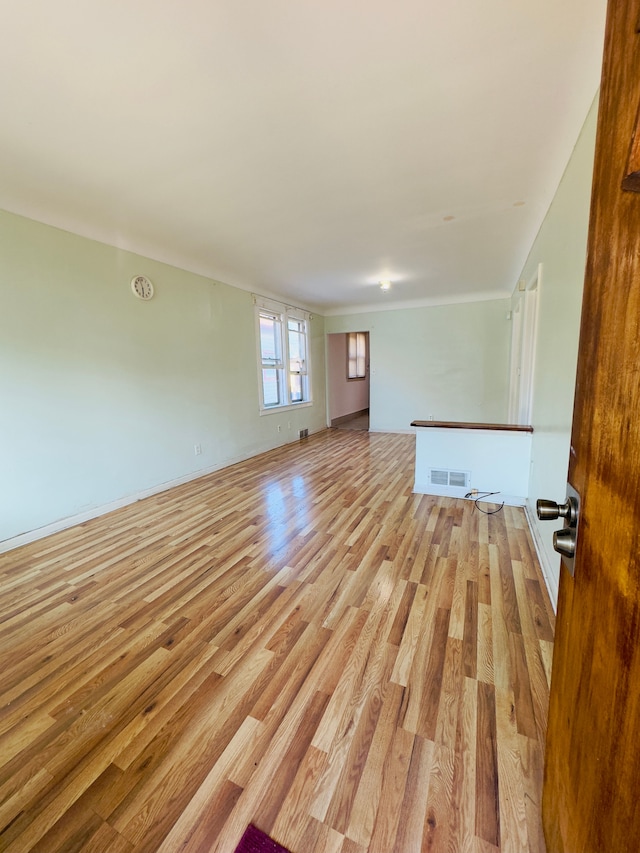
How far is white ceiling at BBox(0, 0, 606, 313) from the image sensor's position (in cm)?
127

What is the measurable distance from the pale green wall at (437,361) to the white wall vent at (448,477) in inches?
125

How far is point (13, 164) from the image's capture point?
6.76 feet

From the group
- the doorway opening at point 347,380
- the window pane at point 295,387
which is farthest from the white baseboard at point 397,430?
the window pane at point 295,387

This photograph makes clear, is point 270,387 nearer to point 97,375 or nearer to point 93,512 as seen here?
point 97,375

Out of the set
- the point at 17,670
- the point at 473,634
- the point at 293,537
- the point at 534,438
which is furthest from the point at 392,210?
the point at 17,670

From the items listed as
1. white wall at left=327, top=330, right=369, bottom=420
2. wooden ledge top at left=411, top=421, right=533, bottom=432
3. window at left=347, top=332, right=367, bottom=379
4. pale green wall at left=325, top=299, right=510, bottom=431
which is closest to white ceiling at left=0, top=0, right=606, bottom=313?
wooden ledge top at left=411, top=421, right=533, bottom=432

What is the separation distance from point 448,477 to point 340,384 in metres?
5.04

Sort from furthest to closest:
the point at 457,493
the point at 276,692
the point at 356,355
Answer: the point at 356,355
the point at 457,493
the point at 276,692

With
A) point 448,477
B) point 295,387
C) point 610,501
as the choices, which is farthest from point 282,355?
point 610,501

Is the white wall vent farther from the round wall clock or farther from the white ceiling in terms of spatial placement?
the round wall clock

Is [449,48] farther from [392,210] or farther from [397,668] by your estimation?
[397,668]

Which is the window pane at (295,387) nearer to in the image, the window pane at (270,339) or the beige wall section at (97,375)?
the window pane at (270,339)

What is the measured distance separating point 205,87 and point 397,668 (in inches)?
110

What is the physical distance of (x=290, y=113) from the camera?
1.70 meters
